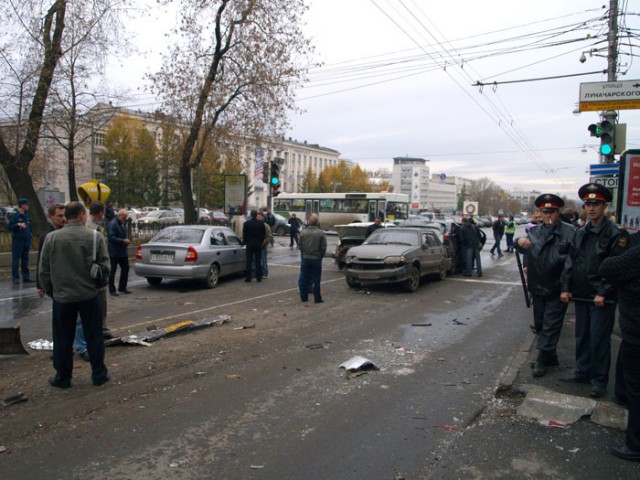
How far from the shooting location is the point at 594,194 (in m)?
5.15

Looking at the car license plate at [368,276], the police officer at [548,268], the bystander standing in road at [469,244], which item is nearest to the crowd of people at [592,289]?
the police officer at [548,268]

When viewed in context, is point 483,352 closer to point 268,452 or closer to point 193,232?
point 268,452

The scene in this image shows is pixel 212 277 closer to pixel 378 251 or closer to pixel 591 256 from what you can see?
pixel 378 251

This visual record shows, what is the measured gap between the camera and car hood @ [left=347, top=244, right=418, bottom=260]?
12094mm

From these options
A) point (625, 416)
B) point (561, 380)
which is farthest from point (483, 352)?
point (625, 416)

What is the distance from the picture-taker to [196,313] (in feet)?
30.5

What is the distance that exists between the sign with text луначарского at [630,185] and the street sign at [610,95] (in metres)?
4.25

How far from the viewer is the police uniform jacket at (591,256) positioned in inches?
191

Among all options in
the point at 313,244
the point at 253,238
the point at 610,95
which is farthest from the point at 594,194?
the point at 253,238

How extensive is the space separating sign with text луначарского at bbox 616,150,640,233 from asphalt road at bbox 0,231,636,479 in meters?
2.45

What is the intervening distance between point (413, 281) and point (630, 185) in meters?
5.57

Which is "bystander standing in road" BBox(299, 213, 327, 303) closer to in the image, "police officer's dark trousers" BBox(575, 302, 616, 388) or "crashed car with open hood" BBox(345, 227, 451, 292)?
"crashed car with open hood" BBox(345, 227, 451, 292)

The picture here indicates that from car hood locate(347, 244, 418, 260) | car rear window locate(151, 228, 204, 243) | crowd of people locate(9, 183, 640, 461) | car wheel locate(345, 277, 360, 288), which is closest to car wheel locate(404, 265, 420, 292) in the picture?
car hood locate(347, 244, 418, 260)

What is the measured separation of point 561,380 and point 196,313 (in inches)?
240
